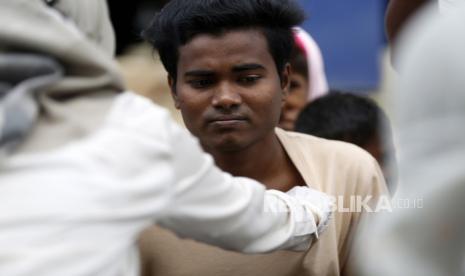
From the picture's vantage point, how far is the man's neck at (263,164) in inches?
135

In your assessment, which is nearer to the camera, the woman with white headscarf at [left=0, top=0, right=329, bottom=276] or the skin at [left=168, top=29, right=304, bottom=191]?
the woman with white headscarf at [left=0, top=0, right=329, bottom=276]

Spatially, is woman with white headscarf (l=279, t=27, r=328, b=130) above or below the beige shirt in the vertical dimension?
below

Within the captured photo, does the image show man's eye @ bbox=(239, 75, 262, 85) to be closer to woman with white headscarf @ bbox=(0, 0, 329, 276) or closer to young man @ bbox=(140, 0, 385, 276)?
young man @ bbox=(140, 0, 385, 276)

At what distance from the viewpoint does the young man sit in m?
3.28

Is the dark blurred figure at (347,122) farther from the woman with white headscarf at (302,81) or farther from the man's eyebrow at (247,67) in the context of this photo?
the man's eyebrow at (247,67)

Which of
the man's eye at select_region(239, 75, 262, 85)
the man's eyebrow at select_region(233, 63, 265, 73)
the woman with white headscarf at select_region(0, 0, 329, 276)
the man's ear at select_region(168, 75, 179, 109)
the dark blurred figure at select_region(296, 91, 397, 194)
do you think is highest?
the woman with white headscarf at select_region(0, 0, 329, 276)

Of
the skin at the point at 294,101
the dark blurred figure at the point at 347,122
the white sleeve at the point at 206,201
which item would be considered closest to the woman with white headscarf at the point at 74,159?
the white sleeve at the point at 206,201

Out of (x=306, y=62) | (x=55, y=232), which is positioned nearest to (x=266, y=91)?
(x=55, y=232)

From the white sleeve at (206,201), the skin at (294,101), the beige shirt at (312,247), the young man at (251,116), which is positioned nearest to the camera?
the white sleeve at (206,201)

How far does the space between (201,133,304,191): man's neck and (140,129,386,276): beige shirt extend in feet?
0.13

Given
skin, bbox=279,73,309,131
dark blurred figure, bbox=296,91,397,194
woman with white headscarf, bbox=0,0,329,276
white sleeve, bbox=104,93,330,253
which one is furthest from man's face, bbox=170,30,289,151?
skin, bbox=279,73,309,131

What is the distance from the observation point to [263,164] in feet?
11.4

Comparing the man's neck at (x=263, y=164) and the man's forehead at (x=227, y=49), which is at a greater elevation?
the man's forehead at (x=227, y=49)

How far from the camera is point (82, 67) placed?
2.17 meters
